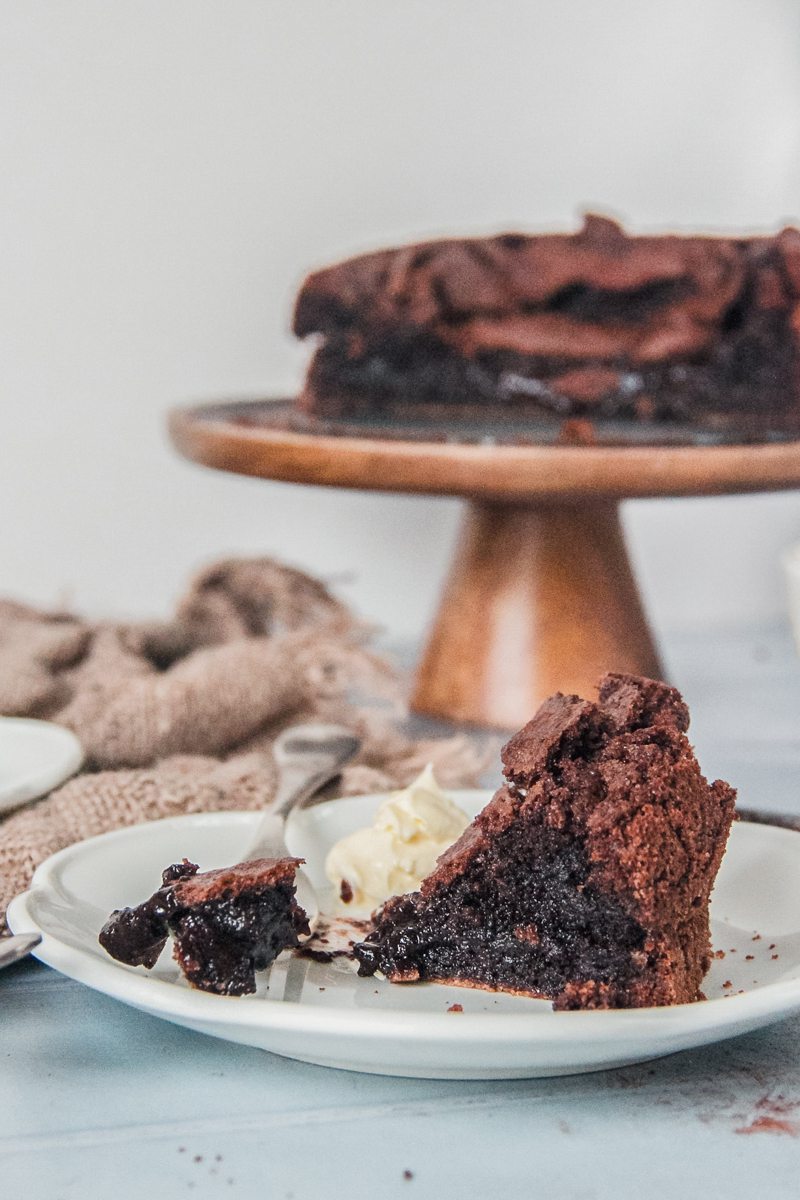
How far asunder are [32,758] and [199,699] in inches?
7.9

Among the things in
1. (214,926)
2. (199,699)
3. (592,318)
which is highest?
(592,318)

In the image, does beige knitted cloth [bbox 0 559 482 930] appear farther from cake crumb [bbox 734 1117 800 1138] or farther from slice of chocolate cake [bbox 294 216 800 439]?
cake crumb [bbox 734 1117 800 1138]

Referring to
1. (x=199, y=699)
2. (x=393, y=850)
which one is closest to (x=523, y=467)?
(x=199, y=699)

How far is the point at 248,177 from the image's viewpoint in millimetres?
2254

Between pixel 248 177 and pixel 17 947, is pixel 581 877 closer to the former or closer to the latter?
pixel 17 947

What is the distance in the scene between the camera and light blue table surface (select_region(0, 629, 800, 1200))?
0.73 meters

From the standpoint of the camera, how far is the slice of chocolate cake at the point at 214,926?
2.68 feet

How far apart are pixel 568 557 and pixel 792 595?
0.29 meters

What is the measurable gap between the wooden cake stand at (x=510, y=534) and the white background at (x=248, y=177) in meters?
0.48

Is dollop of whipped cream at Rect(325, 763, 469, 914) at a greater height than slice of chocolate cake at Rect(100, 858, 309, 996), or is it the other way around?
slice of chocolate cake at Rect(100, 858, 309, 996)

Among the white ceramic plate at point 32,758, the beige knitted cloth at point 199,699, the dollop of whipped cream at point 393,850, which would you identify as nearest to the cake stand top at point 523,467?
the beige knitted cloth at point 199,699

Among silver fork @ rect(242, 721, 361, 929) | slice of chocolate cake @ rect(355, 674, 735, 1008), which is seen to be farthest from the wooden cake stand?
slice of chocolate cake @ rect(355, 674, 735, 1008)

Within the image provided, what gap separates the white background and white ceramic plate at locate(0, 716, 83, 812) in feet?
2.95

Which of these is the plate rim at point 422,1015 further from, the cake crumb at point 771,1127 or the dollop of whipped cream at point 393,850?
the dollop of whipped cream at point 393,850
